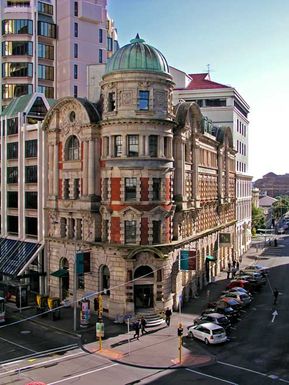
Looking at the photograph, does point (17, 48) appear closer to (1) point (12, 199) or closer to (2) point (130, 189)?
(1) point (12, 199)

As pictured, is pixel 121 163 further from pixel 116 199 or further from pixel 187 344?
pixel 187 344

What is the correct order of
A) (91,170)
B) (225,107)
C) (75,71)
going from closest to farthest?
(91,170) → (75,71) → (225,107)

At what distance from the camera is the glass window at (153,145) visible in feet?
165

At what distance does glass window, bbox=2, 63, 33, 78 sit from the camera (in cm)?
9225

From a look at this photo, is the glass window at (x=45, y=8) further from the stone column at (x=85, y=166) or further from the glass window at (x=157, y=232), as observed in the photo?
the glass window at (x=157, y=232)

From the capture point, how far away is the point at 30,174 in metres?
61.5

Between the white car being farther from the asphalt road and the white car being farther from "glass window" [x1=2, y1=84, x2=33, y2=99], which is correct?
"glass window" [x1=2, y1=84, x2=33, y2=99]

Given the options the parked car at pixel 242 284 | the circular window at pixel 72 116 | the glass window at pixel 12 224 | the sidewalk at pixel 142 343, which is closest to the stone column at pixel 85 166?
the circular window at pixel 72 116

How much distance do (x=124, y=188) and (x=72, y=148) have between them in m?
9.86


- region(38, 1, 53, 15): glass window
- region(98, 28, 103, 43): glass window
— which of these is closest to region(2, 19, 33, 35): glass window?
region(38, 1, 53, 15): glass window

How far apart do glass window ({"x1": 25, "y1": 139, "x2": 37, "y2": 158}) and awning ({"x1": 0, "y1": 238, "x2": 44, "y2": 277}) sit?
10.6 metres

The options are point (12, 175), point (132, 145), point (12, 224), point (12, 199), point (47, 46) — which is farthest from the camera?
point (47, 46)

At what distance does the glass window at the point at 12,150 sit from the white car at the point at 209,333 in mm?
34082

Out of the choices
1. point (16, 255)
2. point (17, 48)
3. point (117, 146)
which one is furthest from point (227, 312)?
point (17, 48)
